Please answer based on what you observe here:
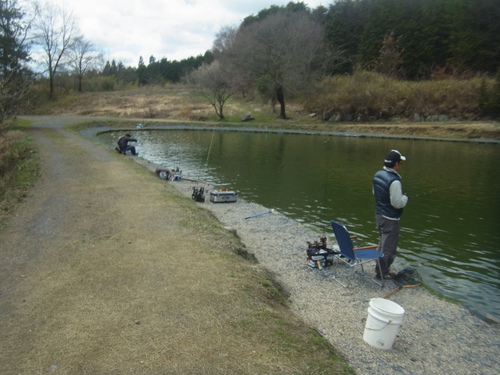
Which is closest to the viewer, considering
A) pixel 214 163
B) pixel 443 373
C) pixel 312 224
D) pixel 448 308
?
pixel 443 373

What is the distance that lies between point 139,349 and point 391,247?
486cm

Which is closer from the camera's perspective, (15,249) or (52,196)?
(15,249)

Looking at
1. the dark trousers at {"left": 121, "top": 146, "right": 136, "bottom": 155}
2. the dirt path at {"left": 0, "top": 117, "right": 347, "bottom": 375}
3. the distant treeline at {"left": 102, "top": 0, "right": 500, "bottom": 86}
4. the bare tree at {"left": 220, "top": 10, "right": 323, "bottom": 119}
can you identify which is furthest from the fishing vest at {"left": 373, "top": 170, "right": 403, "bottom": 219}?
the distant treeline at {"left": 102, "top": 0, "right": 500, "bottom": 86}

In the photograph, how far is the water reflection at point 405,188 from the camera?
902cm

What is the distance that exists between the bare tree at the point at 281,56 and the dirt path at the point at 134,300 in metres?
40.4

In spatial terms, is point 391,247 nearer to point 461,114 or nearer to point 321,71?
point 461,114

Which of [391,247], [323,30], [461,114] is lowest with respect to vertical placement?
[391,247]

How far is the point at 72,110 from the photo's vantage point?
5594 cm

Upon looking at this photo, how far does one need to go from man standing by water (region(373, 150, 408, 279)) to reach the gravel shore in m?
0.91

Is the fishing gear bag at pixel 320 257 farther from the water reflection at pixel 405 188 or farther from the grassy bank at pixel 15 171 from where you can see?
the grassy bank at pixel 15 171

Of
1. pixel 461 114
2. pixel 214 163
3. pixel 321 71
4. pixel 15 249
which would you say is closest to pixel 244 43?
pixel 321 71

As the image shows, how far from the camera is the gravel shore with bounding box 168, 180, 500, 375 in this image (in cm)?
499

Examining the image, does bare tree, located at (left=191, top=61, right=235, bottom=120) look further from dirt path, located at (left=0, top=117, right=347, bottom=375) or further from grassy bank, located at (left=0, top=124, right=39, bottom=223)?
dirt path, located at (left=0, top=117, right=347, bottom=375)

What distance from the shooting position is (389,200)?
6.81 meters
